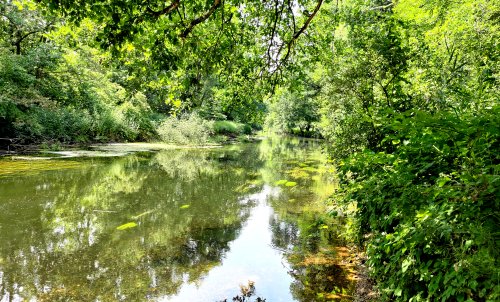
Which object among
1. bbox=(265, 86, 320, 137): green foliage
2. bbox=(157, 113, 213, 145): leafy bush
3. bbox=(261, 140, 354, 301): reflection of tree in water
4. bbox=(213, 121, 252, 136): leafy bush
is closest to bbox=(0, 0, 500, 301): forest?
bbox=(261, 140, 354, 301): reflection of tree in water

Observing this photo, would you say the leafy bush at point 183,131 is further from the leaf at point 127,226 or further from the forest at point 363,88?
the leaf at point 127,226

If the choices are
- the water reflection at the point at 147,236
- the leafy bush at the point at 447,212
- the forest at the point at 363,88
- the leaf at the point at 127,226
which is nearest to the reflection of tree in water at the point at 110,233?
the water reflection at the point at 147,236

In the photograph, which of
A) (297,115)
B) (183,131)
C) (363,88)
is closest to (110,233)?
(363,88)

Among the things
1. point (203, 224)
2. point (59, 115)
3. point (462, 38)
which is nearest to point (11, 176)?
point (203, 224)

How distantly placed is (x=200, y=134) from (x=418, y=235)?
2411cm

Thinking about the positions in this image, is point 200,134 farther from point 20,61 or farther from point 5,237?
point 5,237

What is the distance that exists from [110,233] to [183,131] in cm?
1893

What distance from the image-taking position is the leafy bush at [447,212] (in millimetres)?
1703

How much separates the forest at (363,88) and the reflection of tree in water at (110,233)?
2.61 meters

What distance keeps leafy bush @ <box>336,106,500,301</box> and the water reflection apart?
249cm

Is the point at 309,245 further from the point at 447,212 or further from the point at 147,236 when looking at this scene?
the point at 447,212

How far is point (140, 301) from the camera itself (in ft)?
13.8

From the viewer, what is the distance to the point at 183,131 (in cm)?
2492

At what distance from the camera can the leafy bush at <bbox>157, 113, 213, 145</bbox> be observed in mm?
24828
